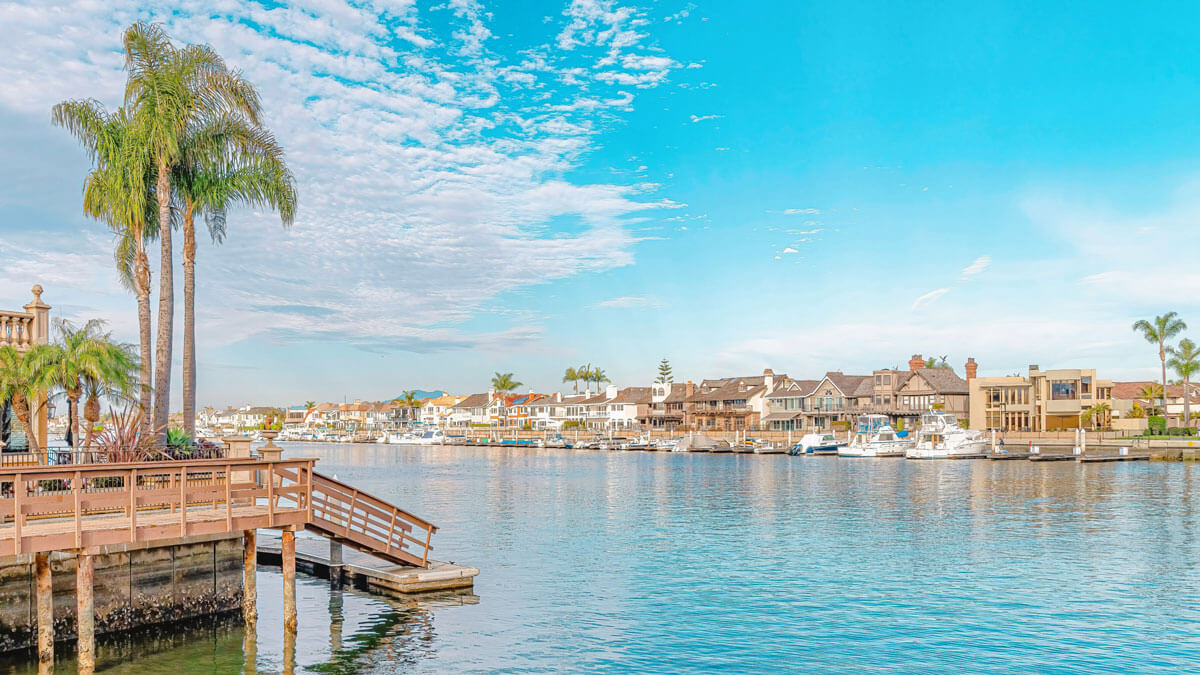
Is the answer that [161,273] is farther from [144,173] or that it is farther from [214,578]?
[214,578]

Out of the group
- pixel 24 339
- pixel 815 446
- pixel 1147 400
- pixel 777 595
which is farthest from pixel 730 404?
pixel 24 339

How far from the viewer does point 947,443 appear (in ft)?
332

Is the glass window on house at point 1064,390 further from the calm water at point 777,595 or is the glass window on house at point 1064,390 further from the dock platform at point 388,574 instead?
the dock platform at point 388,574

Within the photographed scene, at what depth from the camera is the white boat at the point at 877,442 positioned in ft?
342

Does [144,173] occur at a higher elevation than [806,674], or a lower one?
higher

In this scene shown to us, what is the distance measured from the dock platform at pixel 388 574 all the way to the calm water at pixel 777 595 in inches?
26.1

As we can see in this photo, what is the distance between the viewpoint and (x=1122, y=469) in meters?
76.4

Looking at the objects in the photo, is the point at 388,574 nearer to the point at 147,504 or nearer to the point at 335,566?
the point at 335,566

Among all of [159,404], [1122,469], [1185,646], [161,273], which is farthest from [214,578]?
[1122,469]

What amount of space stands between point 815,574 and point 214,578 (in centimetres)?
1823

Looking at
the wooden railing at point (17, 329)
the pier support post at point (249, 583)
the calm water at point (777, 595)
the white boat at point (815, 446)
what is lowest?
the white boat at point (815, 446)

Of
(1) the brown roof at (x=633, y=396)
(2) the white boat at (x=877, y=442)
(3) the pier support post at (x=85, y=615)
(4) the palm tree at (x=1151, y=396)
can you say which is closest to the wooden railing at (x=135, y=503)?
(3) the pier support post at (x=85, y=615)

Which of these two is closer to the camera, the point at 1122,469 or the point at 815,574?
the point at 815,574

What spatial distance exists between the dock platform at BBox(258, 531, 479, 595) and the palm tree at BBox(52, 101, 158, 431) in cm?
678
